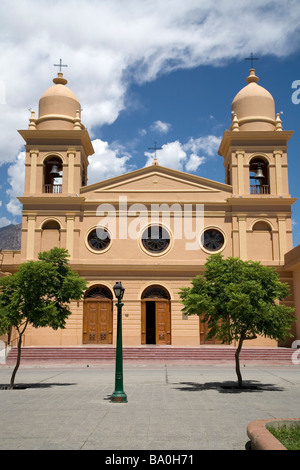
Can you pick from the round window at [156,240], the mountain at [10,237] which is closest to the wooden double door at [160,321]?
the round window at [156,240]

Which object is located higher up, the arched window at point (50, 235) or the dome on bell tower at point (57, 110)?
the dome on bell tower at point (57, 110)

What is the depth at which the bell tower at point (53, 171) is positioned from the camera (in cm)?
2723

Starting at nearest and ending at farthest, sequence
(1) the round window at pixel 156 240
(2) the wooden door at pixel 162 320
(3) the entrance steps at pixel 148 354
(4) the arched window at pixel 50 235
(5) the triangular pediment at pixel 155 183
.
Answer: (3) the entrance steps at pixel 148 354 < (2) the wooden door at pixel 162 320 < (4) the arched window at pixel 50 235 < (1) the round window at pixel 156 240 < (5) the triangular pediment at pixel 155 183

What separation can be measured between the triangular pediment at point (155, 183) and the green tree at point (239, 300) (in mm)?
12989

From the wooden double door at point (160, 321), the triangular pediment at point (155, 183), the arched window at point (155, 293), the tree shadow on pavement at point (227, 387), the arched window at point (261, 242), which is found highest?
the triangular pediment at point (155, 183)

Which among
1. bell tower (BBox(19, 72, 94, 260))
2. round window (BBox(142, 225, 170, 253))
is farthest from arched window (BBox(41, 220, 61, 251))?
round window (BBox(142, 225, 170, 253))

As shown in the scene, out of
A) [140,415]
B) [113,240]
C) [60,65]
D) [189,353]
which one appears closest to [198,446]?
[140,415]

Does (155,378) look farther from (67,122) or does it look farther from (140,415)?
(67,122)

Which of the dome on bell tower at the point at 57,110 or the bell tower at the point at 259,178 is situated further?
the dome on bell tower at the point at 57,110

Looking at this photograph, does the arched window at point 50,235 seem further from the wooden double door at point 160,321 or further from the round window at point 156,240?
the wooden double door at point 160,321

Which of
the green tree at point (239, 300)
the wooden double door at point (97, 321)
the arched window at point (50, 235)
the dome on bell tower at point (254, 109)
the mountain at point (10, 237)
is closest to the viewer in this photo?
the green tree at point (239, 300)

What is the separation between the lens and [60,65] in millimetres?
29859

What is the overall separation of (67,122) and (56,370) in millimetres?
15114

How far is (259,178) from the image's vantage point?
91.9 feet
